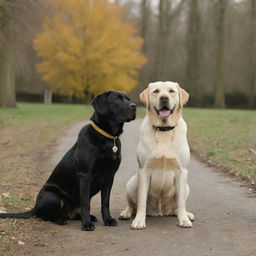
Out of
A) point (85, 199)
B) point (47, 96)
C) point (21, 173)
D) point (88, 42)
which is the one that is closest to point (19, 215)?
point (85, 199)

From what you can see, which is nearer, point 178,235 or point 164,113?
point 178,235

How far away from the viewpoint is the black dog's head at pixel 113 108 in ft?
17.9

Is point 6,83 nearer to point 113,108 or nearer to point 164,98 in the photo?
point 113,108

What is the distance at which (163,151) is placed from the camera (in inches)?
215

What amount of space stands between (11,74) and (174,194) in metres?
27.0

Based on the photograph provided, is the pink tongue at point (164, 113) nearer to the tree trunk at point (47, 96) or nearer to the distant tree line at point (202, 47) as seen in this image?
the distant tree line at point (202, 47)

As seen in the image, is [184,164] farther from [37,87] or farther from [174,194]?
[37,87]

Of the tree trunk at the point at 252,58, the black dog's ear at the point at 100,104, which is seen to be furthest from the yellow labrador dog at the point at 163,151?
the tree trunk at the point at 252,58

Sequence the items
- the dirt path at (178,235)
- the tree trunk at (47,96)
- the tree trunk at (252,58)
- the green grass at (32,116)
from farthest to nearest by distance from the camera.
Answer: the tree trunk at (47,96) < the tree trunk at (252,58) < the green grass at (32,116) < the dirt path at (178,235)

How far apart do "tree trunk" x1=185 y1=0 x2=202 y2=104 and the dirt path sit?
3860 cm

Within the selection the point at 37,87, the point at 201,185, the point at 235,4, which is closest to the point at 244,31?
the point at 235,4

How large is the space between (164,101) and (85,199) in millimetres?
1392

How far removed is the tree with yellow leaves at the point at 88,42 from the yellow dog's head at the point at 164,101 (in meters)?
32.4

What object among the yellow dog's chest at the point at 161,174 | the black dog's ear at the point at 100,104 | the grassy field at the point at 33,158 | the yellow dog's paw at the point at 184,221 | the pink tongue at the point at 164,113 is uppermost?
the black dog's ear at the point at 100,104
